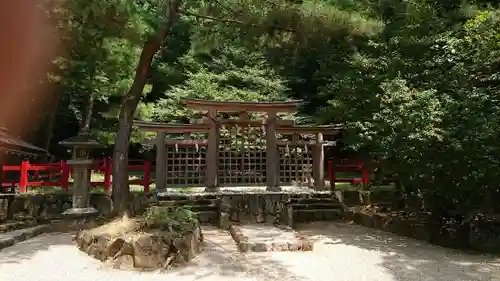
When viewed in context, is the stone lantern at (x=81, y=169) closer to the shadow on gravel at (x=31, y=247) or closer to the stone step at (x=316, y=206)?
the shadow on gravel at (x=31, y=247)

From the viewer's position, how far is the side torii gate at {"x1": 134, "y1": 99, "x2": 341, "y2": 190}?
10.8 meters

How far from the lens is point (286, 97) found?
1728 cm

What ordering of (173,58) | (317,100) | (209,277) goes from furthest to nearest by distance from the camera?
(173,58)
(317,100)
(209,277)

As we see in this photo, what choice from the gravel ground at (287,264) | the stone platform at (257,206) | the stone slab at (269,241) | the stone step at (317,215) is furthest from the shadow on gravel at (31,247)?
the stone step at (317,215)

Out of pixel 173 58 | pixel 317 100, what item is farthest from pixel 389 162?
pixel 173 58

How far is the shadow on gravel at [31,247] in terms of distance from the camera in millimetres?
6004

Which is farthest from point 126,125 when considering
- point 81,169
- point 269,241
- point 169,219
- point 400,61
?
point 400,61

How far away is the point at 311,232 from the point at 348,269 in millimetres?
3230

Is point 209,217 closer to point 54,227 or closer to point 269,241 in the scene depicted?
point 269,241

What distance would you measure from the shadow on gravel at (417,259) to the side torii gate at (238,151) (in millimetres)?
3173

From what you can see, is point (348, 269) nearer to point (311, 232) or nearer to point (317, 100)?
point (311, 232)

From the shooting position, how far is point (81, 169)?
30.3 feet

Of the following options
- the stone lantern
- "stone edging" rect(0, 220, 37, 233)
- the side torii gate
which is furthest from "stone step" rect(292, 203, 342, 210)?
"stone edging" rect(0, 220, 37, 233)

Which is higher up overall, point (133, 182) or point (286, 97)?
point (286, 97)
